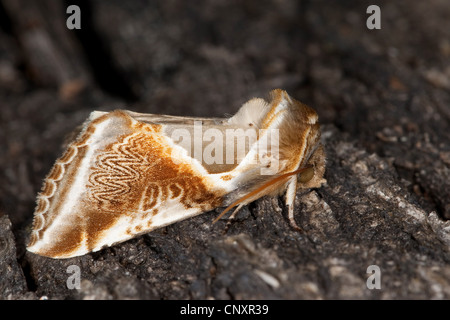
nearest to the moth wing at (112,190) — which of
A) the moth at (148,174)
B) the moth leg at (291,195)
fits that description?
the moth at (148,174)

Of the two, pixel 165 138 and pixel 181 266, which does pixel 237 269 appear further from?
pixel 165 138

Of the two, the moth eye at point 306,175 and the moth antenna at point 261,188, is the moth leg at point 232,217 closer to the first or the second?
the moth antenna at point 261,188

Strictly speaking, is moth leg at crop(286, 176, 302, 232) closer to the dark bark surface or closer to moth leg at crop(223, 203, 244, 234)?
the dark bark surface

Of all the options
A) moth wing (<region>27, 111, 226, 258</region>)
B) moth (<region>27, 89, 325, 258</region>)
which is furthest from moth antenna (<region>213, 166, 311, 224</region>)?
moth wing (<region>27, 111, 226, 258</region>)

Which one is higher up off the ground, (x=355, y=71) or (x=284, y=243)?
(x=355, y=71)

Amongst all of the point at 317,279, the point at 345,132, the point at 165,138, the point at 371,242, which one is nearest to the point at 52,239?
the point at 165,138
